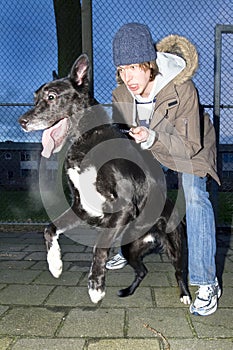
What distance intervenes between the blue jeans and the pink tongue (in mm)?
1002

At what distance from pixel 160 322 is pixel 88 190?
101 centimetres

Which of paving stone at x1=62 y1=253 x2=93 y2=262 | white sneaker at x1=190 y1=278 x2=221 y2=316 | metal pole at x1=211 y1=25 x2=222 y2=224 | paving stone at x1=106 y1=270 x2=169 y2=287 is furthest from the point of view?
metal pole at x1=211 y1=25 x2=222 y2=224

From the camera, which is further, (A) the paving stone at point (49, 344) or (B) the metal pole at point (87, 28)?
(B) the metal pole at point (87, 28)

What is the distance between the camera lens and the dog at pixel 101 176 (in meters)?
2.62

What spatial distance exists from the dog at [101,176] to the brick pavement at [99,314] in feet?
0.68

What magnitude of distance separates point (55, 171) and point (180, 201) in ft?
10.6

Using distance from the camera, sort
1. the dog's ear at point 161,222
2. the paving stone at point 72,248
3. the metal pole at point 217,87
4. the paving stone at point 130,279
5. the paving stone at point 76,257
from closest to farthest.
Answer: the dog's ear at point 161,222 < the paving stone at point 130,279 < the paving stone at point 76,257 < the paving stone at point 72,248 < the metal pole at point 217,87

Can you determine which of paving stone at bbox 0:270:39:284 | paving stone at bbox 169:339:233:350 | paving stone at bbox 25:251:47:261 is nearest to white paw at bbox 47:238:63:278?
paving stone at bbox 0:270:39:284

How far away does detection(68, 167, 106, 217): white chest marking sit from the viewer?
265 centimetres

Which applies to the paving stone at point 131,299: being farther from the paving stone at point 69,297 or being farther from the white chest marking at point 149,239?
the white chest marking at point 149,239

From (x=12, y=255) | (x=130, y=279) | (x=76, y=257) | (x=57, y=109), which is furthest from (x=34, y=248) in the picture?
(x=57, y=109)

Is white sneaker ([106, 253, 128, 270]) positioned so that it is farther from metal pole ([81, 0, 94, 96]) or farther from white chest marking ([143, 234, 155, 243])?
metal pole ([81, 0, 94, 96])

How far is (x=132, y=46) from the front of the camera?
253cm

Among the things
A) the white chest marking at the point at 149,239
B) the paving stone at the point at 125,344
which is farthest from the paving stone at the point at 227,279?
the paving stone at the point at 125,344
